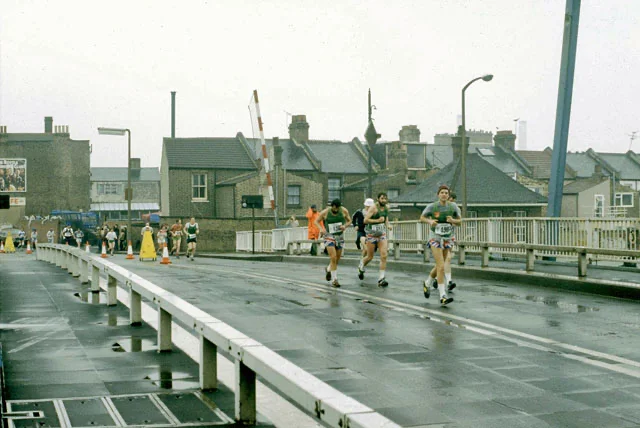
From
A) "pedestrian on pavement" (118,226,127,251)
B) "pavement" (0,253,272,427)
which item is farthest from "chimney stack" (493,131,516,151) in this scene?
"pavement" (0,253,272,427)

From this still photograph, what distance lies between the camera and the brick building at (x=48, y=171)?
8431 centimetres

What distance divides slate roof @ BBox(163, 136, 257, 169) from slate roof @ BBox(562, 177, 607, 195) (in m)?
27.9

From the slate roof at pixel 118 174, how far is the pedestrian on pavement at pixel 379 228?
81397 mm

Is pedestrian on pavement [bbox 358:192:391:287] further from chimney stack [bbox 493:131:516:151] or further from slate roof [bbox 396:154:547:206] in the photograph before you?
chimney stack [bbox 493:131:516:151]

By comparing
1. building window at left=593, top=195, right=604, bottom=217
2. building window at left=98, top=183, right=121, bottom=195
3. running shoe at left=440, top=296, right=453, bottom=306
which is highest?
building window at left=98, top=183, right=121, bottom=195

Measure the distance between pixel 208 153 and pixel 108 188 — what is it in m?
32.1

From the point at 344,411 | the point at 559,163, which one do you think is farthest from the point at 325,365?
the point at 559,163

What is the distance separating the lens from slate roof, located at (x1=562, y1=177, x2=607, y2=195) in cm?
7488

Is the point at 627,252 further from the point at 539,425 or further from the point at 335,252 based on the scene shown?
the point at 539,425

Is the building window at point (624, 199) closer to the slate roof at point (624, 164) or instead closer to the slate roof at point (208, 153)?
the slate roof at point (624, 164)

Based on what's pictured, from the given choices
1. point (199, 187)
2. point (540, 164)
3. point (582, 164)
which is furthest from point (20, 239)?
point (582, 164)

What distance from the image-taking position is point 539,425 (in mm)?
5715

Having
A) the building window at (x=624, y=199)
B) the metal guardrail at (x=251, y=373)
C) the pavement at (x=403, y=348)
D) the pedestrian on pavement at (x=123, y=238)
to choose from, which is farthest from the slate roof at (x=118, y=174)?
the metal guardrail at (x=251, y=373)

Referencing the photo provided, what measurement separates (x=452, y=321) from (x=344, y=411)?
25.5ft
